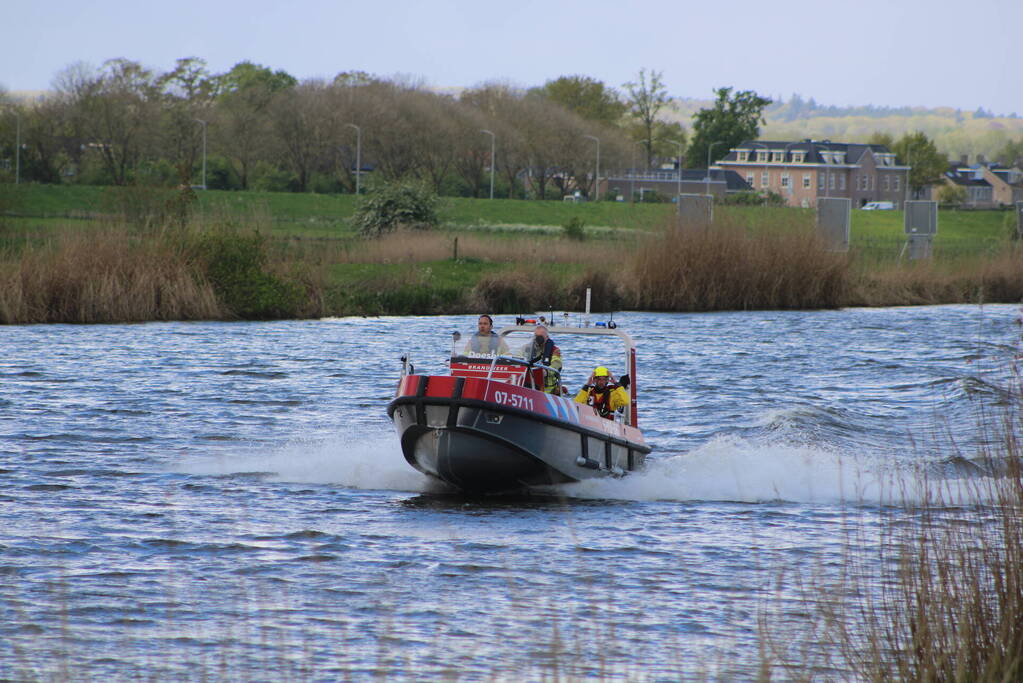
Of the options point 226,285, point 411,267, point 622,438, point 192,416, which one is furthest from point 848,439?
point 411,267

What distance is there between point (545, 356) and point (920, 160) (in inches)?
5851

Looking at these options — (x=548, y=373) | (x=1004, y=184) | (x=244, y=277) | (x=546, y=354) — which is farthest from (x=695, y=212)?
(x=1004, y=184)

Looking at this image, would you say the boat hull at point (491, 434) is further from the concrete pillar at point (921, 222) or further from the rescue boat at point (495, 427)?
the concrete pillar at point (921, 222)

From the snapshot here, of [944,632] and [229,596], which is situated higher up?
[944,632]

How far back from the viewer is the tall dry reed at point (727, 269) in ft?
151

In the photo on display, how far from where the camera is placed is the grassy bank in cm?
3641

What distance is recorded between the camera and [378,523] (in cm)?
1459

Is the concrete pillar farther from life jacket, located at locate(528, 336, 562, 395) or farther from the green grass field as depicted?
life jacket, located at locate(528, 336, 562, 395)

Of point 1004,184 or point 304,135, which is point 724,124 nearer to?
point 1004,184

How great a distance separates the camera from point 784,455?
1980 centimetres

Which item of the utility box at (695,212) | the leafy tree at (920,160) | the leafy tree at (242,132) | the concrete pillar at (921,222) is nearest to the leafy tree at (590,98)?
the leafy tree at (920,160)

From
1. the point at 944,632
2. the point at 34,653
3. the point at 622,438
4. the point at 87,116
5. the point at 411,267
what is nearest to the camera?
the point at 944,632

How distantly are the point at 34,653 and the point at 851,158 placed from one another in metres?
146

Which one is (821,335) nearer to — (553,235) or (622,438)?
(622,438)
